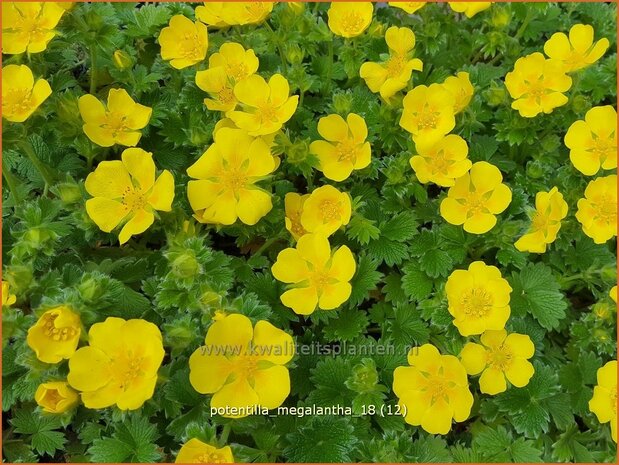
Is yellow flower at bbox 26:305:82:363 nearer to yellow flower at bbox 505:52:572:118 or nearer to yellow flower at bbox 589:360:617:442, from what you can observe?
yellow flower at bbox 589:360:617:442

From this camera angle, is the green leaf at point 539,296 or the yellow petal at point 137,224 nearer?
the yellow petal at point 137,224

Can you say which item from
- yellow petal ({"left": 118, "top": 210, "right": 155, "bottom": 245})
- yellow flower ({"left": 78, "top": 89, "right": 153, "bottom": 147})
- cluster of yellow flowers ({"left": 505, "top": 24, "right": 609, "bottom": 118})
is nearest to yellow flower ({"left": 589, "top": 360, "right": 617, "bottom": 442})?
cluster of yellow flowers ({"left": 505, "top": 24, "right": 609, "bottom": 118})

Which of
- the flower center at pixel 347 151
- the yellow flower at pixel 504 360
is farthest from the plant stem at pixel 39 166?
the yellow flower at pixel 504 360

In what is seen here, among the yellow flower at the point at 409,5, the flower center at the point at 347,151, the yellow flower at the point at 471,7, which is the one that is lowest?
the flower center at the point at 347,151

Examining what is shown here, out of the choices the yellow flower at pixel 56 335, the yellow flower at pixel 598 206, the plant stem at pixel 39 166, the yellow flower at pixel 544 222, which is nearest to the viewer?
the yellow flower at pixel 56 335

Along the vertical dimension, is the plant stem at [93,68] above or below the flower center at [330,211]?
above

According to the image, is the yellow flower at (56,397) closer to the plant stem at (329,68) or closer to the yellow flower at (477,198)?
the yellow flower at (477,198)

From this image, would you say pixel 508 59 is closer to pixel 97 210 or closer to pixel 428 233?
pixel 428 233
